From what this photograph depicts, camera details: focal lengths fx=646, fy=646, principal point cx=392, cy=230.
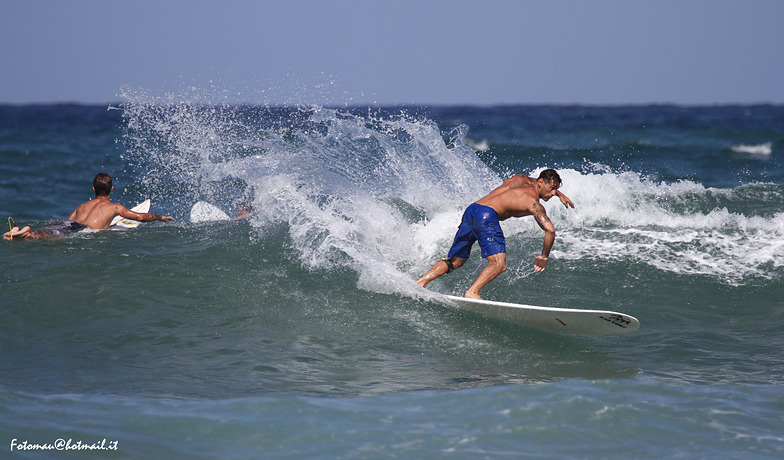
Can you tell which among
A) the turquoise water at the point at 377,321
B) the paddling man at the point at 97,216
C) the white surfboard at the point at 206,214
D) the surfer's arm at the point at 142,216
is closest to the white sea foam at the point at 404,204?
the turquoise water at the point at 377,321

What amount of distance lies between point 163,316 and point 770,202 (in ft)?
32.5

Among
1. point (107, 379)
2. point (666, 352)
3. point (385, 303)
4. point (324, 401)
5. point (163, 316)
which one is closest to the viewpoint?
point (324, 401)

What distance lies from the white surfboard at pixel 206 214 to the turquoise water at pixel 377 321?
0.60 m

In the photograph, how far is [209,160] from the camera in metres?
10.7

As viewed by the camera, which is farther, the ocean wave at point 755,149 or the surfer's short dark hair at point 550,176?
the ocean wave at point 755,149

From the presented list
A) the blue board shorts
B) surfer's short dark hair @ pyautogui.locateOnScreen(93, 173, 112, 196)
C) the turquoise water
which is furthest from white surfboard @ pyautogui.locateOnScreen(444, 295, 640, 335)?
surfer's short dark hair @ pyautogui.locateOnScreen(93, 173, 112, 196)

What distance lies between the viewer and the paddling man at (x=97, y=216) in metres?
8.34

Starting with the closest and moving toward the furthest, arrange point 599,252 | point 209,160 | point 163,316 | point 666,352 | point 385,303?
1. point 666,352
2. point 163,316
3. point 385,303
4. point 599,252
5. point 209,160

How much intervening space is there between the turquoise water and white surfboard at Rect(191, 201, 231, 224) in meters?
0.60

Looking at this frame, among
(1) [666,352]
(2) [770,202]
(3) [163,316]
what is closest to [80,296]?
(3) [163,316]

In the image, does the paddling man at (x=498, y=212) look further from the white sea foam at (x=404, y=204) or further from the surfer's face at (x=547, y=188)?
the white sea foam at (x=404, y=204)

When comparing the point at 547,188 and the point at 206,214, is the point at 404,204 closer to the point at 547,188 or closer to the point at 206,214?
the point at 206,214

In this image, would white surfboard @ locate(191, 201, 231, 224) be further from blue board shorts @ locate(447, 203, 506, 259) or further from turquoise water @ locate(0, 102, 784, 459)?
blue board shorts @ locate(447, 203, 506, 259)

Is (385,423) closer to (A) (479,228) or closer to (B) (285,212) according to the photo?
(A) (479,228)
